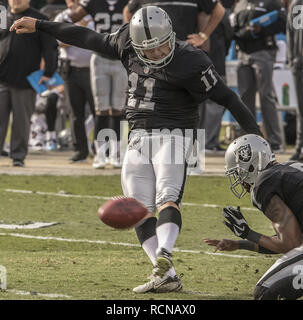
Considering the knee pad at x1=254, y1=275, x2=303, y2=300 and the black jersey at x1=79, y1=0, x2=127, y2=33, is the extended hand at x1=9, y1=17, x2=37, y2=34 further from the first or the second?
the black jersey at x1=79, y1=0, x2=127, y2=33

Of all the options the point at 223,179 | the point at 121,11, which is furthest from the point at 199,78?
the point at 121,11

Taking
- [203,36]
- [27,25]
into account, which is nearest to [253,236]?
[27,25]

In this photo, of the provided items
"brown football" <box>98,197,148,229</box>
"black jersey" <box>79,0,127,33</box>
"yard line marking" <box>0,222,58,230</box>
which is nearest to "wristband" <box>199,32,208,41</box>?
"black jersey" <box>79,0,127,33</box>

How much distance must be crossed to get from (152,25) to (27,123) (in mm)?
6572

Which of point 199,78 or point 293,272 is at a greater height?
point 199,78

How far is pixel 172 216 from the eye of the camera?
22.4 feet

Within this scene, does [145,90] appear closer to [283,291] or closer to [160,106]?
[160,106]

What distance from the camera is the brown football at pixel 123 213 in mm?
6543

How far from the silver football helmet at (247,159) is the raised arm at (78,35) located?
1265 millimetres

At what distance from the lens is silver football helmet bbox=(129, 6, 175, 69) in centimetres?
696

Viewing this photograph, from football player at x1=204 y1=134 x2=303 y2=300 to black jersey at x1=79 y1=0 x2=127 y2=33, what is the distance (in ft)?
22.5

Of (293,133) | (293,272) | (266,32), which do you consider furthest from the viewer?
(293,133)

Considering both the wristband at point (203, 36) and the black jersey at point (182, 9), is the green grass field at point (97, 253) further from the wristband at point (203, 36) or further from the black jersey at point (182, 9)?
the black jersey at point (182, 9)

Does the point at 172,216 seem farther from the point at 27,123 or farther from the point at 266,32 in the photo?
the point at 266,32
